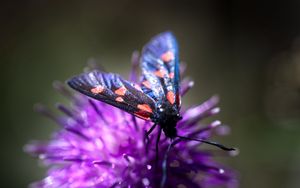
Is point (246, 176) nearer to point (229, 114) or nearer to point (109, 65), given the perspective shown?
point (229, 114)

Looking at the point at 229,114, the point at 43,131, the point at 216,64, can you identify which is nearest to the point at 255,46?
the point at 216,64

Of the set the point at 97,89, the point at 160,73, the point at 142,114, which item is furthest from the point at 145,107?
the point at 160,73

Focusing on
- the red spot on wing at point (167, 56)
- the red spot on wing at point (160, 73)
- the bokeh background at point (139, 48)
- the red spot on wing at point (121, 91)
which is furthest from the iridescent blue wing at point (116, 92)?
the bokeh background at point (139, 48)

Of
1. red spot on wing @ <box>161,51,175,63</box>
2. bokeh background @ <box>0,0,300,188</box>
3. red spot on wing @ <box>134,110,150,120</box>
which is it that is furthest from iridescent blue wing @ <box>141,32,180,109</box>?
bokeh background @ <box>0,0,300,188</box>

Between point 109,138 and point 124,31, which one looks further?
point 124,31

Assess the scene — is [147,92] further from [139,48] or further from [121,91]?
[139,48]

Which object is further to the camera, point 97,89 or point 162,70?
point 162,70
